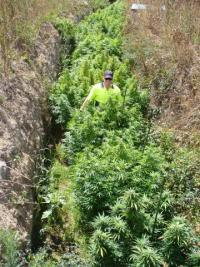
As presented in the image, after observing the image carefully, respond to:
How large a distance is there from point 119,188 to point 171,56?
499cm

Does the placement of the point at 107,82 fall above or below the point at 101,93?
above

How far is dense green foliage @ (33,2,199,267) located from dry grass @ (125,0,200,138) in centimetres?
68

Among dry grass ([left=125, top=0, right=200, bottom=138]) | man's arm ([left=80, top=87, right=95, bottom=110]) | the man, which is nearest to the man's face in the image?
the man

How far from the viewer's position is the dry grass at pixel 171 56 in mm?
9016

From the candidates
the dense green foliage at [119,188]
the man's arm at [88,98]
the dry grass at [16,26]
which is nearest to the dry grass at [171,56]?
the dense green foliage at [119,188]

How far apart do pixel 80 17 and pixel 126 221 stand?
12.7m

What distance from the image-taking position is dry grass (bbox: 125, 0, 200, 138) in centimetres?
902

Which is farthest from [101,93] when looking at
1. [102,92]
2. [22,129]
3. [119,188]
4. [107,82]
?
[119,188]

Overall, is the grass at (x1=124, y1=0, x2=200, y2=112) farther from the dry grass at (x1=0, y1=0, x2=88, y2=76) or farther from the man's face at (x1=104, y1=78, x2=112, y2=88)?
the dry grass at (x1=0, y1=0, x2=88, y2=76)

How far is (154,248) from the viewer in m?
5.20

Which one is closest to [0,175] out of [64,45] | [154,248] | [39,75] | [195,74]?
[154,248]

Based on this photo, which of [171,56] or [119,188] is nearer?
[119,188]

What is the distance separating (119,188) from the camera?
587 cm

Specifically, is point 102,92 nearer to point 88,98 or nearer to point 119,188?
point 88,98
